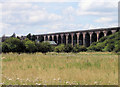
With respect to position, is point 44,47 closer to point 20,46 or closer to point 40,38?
point 20,46

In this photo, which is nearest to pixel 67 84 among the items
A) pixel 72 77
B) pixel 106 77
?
pixel 72 77

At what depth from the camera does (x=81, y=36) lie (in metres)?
68.2

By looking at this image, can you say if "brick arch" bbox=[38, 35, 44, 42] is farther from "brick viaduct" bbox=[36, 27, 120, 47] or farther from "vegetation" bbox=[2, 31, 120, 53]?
"vegetation" bbox=[2, 31, 120, 53]

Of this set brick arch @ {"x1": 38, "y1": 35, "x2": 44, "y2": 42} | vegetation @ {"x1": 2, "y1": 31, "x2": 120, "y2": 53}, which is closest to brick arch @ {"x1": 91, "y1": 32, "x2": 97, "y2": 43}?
vegetation @ {"x1": 2, "y1": 31, "x2": 120, "y2": 53}

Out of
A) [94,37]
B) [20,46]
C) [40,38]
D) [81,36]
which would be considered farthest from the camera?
[40,38]

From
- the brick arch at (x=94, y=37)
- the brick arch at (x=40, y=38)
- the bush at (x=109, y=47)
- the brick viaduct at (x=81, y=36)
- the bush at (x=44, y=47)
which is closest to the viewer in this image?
the bush at (x=44, y=47)

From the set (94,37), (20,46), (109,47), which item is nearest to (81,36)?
(94,37)

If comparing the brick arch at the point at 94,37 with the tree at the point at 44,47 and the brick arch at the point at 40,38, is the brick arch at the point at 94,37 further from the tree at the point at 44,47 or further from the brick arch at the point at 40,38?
the brick arch at the point at 40,38

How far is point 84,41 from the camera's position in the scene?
66.8 metres

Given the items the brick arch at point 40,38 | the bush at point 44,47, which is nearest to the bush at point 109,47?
the bush at point 44,47

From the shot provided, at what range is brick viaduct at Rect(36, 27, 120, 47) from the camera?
60097mm

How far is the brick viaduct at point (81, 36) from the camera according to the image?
60097 millimetres

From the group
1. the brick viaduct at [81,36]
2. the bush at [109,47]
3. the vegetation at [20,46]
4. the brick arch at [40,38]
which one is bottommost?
the brick arch at [40,38]

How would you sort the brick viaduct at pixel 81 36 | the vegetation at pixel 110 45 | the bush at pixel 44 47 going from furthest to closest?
the brick viaduct at pixel 81 36
the vegetation at pixel 110 45
the bush at pixel 44 47
